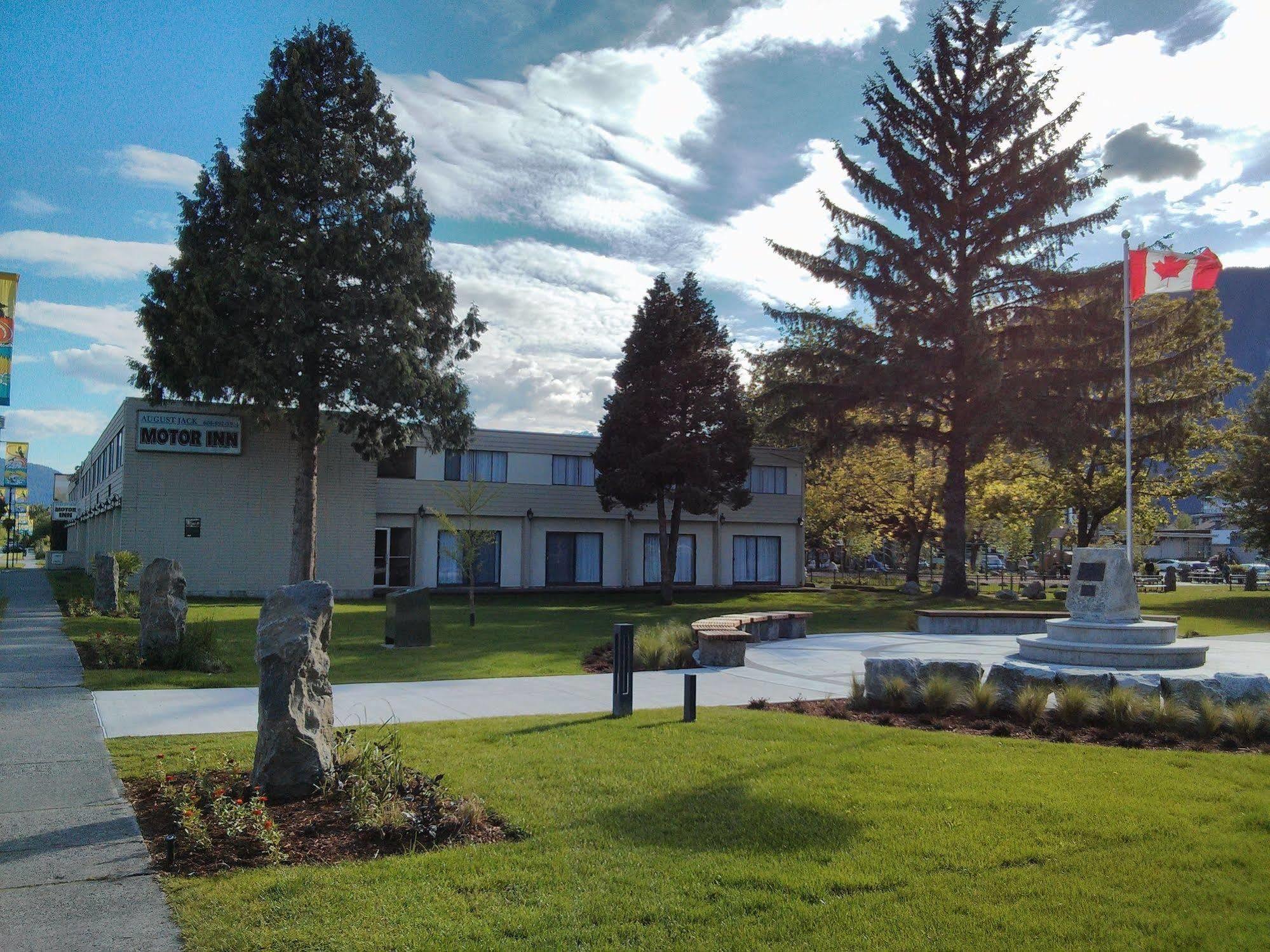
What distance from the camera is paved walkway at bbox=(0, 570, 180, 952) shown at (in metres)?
4.26

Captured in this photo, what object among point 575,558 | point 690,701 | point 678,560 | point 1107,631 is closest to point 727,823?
point 690,701

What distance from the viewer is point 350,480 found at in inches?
1292

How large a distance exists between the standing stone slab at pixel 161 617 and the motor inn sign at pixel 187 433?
1737 centimetres

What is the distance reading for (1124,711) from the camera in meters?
9.27

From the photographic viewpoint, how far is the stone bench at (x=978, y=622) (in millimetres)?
21141

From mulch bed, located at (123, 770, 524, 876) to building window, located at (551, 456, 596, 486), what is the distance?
104 ft

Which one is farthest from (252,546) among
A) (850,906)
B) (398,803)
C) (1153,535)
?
(1153,535)

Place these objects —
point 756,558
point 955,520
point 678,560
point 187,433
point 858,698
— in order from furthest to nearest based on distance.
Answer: point 756,558
point 678,560
point 955,520
point 187,433
point 858,698

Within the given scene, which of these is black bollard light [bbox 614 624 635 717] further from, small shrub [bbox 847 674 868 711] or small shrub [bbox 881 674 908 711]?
small shrub [bbox 881 674 908 711]

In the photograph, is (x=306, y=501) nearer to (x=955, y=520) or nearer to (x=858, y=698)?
(x=955, y=520)

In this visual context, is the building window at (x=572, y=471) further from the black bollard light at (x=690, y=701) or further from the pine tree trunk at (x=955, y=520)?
Answer: the black bollard light at (x=690, y=701)

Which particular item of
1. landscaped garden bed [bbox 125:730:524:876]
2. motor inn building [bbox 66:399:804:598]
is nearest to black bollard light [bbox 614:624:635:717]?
landscaped garden bed [bbox 125:730:524:876]

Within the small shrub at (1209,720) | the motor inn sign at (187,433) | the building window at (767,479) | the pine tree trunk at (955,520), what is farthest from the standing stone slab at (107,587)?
the building window at (767,479)

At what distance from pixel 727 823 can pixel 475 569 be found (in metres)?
29.3
